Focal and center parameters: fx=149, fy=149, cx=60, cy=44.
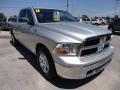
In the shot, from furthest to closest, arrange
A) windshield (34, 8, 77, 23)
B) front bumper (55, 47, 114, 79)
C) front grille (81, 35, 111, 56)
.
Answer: windshield (34, 8, 77, 23) → front grille (81, 35, 111, 56) → front bumper (55, 47, 114, 79)

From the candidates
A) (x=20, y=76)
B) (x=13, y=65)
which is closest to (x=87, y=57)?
(x=20, y=76)

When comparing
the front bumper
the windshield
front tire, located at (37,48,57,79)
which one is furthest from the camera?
the windshield

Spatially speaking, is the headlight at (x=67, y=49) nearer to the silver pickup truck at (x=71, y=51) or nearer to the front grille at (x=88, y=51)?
the silver pickup truck at (x=71, y=51)

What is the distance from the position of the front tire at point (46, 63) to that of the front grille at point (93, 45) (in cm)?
78

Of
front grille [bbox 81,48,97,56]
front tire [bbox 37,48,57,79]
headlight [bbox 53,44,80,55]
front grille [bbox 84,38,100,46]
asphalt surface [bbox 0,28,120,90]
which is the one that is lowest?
asphalt surface [bbox 0,28,120,90]

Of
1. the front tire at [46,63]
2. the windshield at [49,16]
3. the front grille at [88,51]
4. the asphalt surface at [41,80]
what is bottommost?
the asphalt surface at [41,80]

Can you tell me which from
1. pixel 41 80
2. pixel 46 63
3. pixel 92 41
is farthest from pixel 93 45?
pixel 41 80

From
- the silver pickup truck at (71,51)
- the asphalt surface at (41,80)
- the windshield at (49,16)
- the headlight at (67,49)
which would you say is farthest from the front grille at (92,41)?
the windshield at (49,16)

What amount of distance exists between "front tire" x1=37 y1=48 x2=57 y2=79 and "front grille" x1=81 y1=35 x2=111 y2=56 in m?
0.78

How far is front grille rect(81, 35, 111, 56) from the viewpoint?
308 centimetres

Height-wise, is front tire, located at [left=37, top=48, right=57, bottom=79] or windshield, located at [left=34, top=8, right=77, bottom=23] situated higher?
windshield, located at [left=34, top=8, right=77, bottom=23]

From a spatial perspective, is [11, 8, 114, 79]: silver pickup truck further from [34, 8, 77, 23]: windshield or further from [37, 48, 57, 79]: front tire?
[34, 8, 77, 23]: windshield

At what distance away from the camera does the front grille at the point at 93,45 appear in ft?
10.1

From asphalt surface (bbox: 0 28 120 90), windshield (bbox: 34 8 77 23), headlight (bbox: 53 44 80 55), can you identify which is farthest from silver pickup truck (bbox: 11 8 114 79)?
windshield (bbox: 34 8 77 23)
